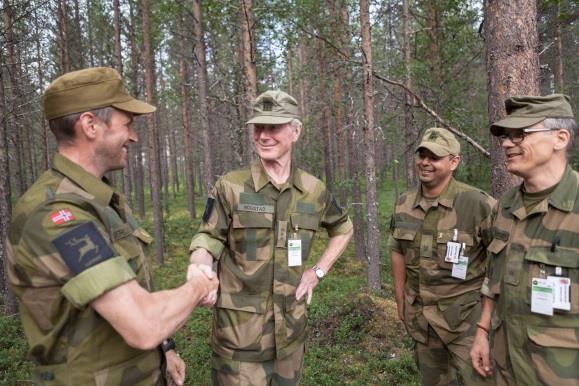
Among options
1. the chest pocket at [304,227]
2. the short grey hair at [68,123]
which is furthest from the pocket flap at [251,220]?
the short grey hair at [68,123]

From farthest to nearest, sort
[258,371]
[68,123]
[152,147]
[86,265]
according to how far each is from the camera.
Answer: [152,147], [258,371], [68,123], [86,265]

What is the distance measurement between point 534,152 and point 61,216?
2.45 m

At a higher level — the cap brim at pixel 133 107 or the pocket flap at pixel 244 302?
the cap brim at pixel 133 107

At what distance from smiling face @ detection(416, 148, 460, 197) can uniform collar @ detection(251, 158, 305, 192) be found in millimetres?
1104

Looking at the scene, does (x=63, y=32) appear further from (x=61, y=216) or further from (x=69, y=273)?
(x=69, y=273)

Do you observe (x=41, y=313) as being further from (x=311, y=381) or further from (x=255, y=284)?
(x=311, y=381)

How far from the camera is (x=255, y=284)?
2.79 m

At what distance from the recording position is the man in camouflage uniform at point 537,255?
2.06 metres

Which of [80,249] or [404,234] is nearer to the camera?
[80,249]

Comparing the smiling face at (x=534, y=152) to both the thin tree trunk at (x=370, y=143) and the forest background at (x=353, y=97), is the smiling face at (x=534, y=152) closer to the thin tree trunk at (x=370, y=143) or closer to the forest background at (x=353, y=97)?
the forest background at (x=353, y=97)

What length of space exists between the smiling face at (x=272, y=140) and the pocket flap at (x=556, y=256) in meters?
1.72

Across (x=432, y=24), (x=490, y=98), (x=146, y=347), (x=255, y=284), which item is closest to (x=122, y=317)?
(x=146, y=347)

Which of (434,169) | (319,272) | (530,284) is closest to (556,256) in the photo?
(530,284)

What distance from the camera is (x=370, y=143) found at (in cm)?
836
